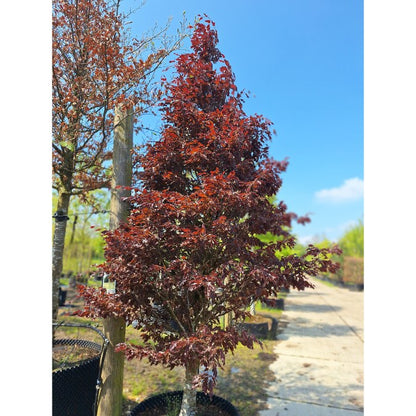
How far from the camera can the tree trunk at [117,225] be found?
1.54m

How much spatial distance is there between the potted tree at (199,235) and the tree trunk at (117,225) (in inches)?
8.6

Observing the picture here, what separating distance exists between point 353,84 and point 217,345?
1433 millimetres

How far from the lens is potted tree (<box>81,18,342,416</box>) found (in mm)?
1141

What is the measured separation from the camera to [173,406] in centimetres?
153

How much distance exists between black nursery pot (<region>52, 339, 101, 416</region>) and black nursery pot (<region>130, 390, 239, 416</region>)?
0.23m

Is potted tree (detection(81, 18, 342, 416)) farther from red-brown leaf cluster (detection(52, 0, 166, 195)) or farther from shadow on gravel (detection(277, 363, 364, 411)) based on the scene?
shadow on gravel (detection(277, 363, 364, 411))

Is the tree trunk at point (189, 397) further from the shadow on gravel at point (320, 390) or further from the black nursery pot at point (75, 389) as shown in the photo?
the shadow on gravel at point (320, 390)

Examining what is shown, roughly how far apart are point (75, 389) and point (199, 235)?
92 cm

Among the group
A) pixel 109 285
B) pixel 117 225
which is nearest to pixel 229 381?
pixel 109 285

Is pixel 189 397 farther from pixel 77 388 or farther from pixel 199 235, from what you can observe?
pixel 199 235

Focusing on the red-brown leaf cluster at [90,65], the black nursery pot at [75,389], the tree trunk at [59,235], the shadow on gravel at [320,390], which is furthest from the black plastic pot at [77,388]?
the shadow on gravel at [320,390]

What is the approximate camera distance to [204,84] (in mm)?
1415
